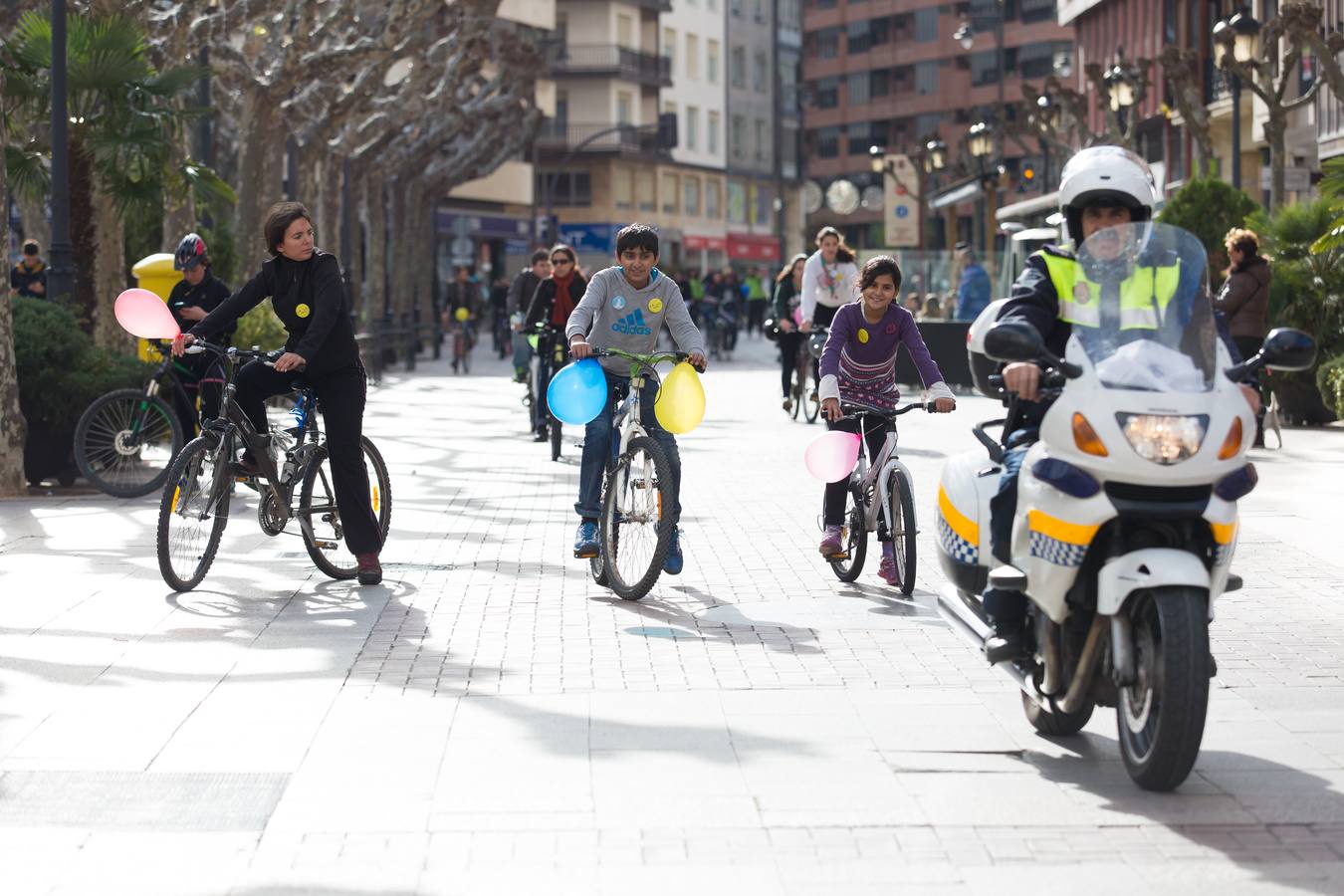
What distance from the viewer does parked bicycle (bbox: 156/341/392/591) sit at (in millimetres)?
10070

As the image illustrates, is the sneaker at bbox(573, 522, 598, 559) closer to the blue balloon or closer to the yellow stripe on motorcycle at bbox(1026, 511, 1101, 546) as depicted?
the blue balloon

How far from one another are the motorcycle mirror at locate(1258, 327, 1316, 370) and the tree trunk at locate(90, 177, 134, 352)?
48.9 feet

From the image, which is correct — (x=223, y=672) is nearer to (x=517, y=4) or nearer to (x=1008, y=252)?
(x=1008, y=252)

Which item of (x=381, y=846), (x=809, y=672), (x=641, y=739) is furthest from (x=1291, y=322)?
(x=381, y=846)

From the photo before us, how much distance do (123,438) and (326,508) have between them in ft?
15.4

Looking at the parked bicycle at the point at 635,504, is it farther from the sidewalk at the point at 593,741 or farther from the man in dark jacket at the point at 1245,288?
the man in dark jacket at the point at 1245,288

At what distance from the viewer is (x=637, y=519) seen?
1000 centimetres

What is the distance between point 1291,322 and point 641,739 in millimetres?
15908

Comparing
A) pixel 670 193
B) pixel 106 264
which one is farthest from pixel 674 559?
pixel 670 193

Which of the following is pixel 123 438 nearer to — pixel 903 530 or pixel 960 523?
pixel 903 530

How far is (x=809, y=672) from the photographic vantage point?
7926 mm

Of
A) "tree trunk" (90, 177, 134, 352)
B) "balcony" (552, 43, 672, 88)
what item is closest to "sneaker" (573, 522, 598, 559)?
"tree trunk" (90, 177, 134, 352)

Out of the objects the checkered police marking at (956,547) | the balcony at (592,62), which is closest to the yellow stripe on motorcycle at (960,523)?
the checkered police marking at (956,547)

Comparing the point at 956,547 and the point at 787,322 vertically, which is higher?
the point at 787,322
